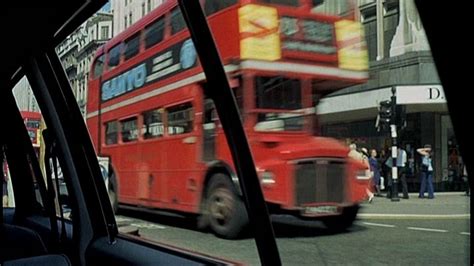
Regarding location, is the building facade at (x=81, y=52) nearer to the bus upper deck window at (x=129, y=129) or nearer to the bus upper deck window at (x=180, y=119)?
the bus upper deck window at (x=129, y=129)

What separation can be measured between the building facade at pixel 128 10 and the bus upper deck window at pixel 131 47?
57mm

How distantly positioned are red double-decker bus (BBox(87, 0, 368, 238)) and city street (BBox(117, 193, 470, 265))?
1.9 inches

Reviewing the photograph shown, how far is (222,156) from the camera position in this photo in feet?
6.88

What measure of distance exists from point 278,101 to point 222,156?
324 millimetres

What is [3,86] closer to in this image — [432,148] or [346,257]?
[346,257]

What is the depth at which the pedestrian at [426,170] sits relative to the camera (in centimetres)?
133

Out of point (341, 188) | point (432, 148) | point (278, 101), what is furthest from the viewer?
point (278, 101)

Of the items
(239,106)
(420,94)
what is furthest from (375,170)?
(239,106)

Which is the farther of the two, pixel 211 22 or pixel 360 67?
pixel 211 22

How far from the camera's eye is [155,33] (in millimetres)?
2379

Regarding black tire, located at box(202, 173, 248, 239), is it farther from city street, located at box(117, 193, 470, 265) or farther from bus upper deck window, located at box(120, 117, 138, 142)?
bus upper deck window, located at box(120, 117, 138, 142)

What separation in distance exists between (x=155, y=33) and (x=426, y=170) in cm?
138

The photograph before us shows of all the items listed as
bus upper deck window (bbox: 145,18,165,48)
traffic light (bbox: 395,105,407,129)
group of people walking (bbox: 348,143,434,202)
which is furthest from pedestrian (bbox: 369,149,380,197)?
bus upper deck window (bbox: 145,18,165,48)

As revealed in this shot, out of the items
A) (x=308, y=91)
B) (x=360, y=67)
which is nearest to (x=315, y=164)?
(x=308, y=91)
